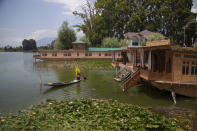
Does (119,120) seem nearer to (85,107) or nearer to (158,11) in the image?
(85,107)

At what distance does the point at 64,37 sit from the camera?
5100cm

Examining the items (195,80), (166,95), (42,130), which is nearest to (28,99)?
(42,130)

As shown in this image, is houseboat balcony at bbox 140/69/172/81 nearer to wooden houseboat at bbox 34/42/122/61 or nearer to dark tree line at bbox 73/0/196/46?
wooden houseboat at bbox 34/42/122/61

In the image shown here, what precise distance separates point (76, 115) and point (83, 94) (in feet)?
19.4

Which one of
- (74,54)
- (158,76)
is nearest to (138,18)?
(74,54)

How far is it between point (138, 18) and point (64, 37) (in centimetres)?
2344

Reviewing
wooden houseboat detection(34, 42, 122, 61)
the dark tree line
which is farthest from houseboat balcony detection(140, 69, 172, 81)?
the dark tree line

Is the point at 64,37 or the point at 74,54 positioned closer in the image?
the point at 74,54

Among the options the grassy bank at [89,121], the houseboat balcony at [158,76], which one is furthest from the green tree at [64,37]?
the grassy bank at [89,121]

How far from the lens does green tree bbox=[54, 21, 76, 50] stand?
168 ft

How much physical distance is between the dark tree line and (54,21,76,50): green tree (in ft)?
19.7

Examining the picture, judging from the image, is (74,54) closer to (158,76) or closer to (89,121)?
(158,76)

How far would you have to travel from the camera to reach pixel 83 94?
14.6 meters

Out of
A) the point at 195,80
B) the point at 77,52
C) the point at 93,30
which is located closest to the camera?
the point at 195,80
